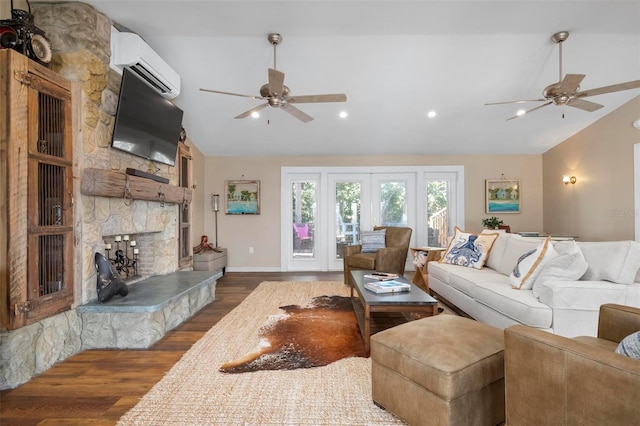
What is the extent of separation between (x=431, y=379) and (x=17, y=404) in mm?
2340

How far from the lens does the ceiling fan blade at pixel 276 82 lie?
265cm

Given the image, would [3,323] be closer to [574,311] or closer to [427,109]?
[574,311]

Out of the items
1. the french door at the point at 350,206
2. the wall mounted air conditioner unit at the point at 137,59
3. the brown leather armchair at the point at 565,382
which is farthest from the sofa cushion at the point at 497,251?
the wall mounted air conditioner unit at the point at 137,59

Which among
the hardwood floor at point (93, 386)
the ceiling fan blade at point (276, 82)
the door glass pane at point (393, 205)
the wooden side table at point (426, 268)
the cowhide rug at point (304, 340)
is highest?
the ceiling fan blade at point (276, 82)

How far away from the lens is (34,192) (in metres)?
2.03

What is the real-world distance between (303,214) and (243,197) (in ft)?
4.05

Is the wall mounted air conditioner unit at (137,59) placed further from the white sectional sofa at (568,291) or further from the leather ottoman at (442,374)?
the white sectional sofa at (568,291)

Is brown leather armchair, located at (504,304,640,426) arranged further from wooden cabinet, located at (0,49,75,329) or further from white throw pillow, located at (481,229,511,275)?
wooden cabinet, located at (0,49,75,329)

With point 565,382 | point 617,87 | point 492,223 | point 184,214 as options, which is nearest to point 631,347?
point 565,382

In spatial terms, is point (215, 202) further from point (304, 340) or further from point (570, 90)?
point (570, 90)

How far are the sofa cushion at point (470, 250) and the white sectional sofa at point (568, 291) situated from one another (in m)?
0.77

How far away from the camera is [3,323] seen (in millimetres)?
1889

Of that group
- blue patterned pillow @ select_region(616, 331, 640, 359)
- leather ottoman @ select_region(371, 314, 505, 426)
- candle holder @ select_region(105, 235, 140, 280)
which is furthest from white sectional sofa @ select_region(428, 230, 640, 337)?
candle holder @ select_region(105, 235, 140, 280)

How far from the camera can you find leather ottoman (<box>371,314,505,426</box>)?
1.30 metres
